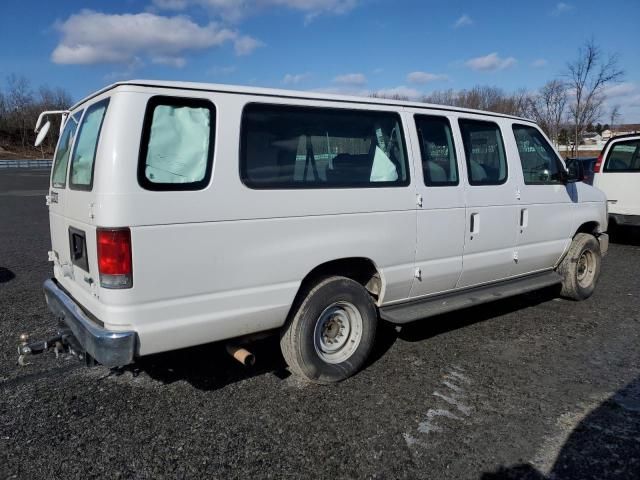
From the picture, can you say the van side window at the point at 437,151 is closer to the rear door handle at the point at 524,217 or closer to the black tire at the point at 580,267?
the rear door handle at the point at 524,217

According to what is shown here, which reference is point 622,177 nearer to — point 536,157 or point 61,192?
point 536,157

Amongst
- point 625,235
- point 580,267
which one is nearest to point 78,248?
point 580,267

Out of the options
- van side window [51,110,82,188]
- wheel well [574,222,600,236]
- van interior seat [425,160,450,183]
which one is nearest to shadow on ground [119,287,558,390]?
van interior seat [425,160,450,183]

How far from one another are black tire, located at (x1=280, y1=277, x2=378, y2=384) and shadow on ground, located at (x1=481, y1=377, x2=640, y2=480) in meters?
1.42

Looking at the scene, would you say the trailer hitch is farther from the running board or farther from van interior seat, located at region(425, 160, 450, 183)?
van interior seat, located at region(425, 160, 450, 183)

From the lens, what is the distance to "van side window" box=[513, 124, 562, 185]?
17.5 ft

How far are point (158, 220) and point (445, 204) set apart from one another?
8.14ft

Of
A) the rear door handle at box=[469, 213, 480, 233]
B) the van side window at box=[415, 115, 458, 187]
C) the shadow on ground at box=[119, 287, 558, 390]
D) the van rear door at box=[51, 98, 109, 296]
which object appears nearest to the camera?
the van rear door at box=[51, 98, 109, 296]

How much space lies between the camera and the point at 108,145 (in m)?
2.97

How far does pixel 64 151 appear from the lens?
4199 millimetres

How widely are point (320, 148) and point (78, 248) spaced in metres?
1.85

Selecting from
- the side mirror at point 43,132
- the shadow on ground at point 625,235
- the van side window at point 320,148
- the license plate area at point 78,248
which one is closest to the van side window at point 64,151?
the side mirror at point 43,132

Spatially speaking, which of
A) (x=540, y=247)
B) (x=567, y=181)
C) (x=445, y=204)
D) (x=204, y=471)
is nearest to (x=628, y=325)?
(x=540, y=247)

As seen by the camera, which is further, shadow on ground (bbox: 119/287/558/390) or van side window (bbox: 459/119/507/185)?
van side window (bbox: 459/119/507/185)
